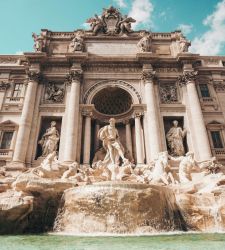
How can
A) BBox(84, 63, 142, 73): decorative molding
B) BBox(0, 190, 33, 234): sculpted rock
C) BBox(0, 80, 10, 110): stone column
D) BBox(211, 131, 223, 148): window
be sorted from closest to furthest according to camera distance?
BBox(0, 190, 33, 234): sculpted rock < BBox(211, 131, 223, 148): window < BBox(0, 80, 10, 110): stone column < BBox(84, 63, 142, 73): decorative molding

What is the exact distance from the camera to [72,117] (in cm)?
1659

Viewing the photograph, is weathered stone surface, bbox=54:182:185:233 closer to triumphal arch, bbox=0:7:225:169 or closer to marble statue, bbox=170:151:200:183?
marble statue, bbox=170:151:200:183

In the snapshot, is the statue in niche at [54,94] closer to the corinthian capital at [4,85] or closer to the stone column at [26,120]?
the stone column at [26,120]

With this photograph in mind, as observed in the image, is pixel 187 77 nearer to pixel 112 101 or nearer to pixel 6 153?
pixel 112 101

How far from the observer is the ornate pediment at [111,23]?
866 inches

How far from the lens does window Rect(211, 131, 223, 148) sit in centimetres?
1733

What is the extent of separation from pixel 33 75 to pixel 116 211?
14.6 metres

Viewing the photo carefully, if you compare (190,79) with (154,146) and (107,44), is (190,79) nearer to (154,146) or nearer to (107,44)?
(154,146)

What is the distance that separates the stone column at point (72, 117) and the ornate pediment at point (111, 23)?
6133mm

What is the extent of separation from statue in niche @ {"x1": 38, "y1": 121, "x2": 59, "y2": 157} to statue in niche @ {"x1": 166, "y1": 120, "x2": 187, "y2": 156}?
8586 mm

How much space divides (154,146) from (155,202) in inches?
304

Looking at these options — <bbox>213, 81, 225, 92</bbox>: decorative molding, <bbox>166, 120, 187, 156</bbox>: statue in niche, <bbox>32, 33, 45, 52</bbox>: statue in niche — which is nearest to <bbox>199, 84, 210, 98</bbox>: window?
<bbox>213, 81, 225, 92</bbox>: decorative molding

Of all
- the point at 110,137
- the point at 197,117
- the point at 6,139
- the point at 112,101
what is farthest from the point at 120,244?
the point at 112,101

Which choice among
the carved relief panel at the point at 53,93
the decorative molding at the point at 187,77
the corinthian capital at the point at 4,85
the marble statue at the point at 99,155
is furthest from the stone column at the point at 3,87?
the decorative molding at the point at 187,77
